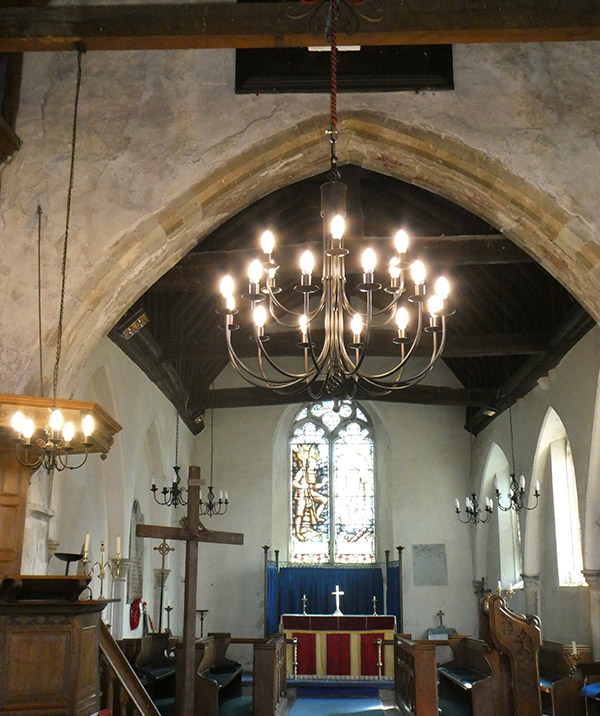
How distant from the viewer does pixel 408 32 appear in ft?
17.1

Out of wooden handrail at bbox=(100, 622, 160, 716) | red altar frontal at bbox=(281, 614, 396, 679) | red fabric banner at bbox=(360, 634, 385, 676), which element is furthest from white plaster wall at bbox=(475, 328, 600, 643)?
wooden handrail at bbox=(100, 622, 160, 716)

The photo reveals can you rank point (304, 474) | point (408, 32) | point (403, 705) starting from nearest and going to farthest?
point (408, 32) < point (403, 705) < point (304, 474)

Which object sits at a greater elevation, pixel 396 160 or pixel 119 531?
pixel 396 160

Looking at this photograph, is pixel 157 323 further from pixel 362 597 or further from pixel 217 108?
pixel 362 597

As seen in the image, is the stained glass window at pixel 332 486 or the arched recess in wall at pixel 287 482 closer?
the arched recess in wall at pixel 287 482

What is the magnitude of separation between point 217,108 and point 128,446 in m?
4.77

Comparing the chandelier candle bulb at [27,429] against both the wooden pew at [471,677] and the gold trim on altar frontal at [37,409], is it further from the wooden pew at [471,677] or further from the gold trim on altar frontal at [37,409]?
the wooden pew at [471,677]

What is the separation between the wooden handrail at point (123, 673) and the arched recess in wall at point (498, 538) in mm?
7630

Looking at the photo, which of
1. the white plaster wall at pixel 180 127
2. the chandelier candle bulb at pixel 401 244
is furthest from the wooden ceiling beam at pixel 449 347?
the chandelier candle bulb at pixel 401 244

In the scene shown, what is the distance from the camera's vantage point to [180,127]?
626 centimetres

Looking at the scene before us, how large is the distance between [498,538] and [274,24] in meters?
9.36

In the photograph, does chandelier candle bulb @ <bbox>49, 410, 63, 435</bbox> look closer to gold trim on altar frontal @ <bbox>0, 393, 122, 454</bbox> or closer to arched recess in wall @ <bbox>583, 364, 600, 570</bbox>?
gold trim on altar frontal @ <bbox>0, 393, 122, 454</bbox>

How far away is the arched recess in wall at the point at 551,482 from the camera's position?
10.2 m

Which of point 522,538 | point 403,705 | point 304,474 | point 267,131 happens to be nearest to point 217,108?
point 267,131
